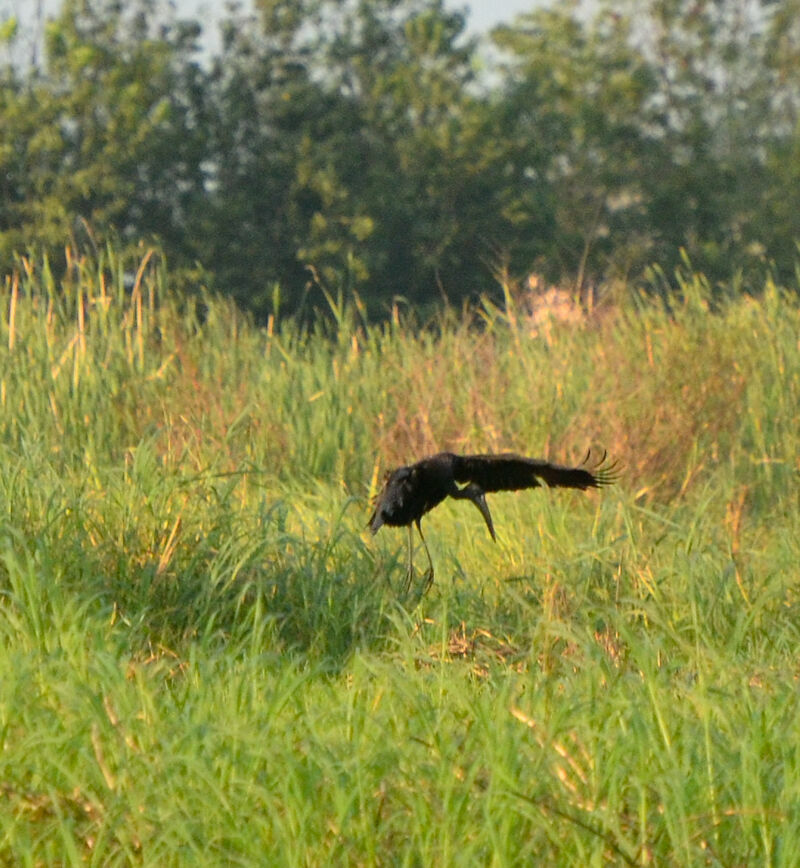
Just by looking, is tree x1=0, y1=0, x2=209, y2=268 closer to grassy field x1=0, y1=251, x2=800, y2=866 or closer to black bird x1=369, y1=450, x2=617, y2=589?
grassy field x1=0, y1=251, x2=800, y2=866

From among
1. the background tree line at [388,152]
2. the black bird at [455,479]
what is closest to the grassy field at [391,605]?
the black bird at [455,479]

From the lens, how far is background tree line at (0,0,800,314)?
27172 mm

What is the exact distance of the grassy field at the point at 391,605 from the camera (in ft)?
8.83

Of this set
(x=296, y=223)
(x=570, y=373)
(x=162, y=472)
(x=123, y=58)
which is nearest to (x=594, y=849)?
(x=162, y=472)

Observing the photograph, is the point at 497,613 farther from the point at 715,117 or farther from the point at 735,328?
the point at 715,117

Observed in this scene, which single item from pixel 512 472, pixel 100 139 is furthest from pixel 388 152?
pixel 512 472

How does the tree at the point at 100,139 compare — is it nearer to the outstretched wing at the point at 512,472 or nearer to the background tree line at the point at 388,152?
the background tree line at the point at 388,152

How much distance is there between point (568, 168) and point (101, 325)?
24438 mm

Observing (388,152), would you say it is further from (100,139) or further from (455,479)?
(455,479)

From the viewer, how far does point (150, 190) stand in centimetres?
2788

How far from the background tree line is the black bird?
21.3 meters

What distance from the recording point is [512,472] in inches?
174

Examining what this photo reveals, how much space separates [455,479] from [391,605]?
17.3 inches

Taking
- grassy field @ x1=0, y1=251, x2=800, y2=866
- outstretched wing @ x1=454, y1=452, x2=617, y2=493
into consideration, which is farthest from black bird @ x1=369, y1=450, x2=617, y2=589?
grassy field @ x1=0, y1=251, x2=800, y2=866
